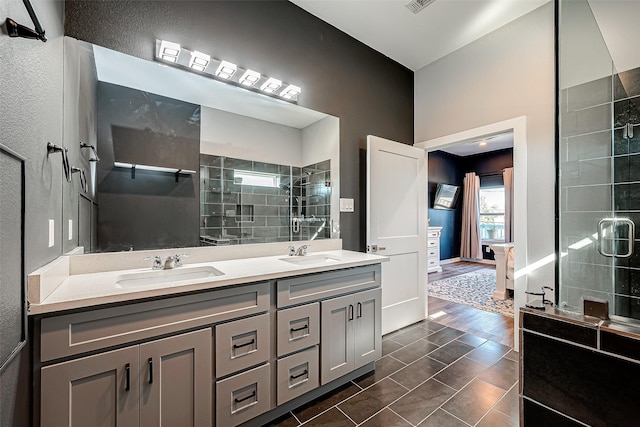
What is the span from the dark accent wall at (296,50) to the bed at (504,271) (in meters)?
2.20

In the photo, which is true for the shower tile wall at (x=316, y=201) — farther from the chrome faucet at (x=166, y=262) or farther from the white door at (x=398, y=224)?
the chrome faucet at (x=166, y=262)

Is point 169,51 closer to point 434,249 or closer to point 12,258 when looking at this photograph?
point 12,258

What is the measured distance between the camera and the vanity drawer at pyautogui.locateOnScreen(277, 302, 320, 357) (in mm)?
1574

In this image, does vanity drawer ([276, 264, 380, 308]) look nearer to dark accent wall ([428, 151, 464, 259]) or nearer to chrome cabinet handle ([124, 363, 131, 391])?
chrome cabinet handle ([124, 363, 131, 391])

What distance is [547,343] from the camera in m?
1.17

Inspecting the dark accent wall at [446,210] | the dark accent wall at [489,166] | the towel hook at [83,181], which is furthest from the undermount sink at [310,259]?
the dark accent wall at [489,166]

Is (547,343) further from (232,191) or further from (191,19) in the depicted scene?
(191,19)

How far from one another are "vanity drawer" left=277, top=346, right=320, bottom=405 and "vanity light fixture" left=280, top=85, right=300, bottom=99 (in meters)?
1.95

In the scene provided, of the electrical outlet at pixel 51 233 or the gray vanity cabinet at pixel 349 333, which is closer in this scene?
the electrical outlet at pixel 51 233

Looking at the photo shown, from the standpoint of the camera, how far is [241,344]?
1422mm

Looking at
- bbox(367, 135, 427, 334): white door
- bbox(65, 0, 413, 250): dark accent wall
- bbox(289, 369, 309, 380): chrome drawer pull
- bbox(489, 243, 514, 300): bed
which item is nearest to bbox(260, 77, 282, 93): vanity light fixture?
bbox(65, 0, 413, 250): dark accent wall

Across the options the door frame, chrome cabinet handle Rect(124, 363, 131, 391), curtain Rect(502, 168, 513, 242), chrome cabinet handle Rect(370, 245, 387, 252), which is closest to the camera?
chrome cabinet handle Rect(124, 363, 131, 391)

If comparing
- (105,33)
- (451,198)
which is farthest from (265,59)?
(451,198)

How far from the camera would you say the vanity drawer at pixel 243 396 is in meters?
1.36
